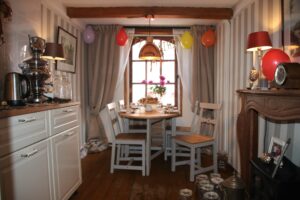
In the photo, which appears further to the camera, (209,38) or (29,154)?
(209,38)

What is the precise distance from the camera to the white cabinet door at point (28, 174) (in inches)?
52.9

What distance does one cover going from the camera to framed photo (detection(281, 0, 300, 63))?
182 cm

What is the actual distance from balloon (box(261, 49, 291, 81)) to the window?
8.80ft

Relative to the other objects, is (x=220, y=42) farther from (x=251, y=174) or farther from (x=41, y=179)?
(x=41, y=179)

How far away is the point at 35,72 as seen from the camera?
2.11 metres

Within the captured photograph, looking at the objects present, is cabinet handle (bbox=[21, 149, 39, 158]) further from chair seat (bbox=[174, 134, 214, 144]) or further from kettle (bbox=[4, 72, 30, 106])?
chair seat (bbox=[174, 134, 214, 144])

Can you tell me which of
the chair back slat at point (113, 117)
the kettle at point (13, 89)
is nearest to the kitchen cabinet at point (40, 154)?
the kettle at point (13, 89)

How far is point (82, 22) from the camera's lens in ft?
13.0

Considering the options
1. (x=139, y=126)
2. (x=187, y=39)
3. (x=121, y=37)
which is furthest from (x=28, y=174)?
(x=187, y=39)

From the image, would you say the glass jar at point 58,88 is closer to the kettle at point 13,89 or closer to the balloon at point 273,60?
the kettle at point 13,89

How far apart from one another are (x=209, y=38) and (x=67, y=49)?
7.53ft

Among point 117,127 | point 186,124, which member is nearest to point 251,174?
point 117,127

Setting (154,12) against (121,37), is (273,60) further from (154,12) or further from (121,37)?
(121,37)

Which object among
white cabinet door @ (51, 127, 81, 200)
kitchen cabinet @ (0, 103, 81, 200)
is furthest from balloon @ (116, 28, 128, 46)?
white cabinet door @ (51, 127, 81, 200)
